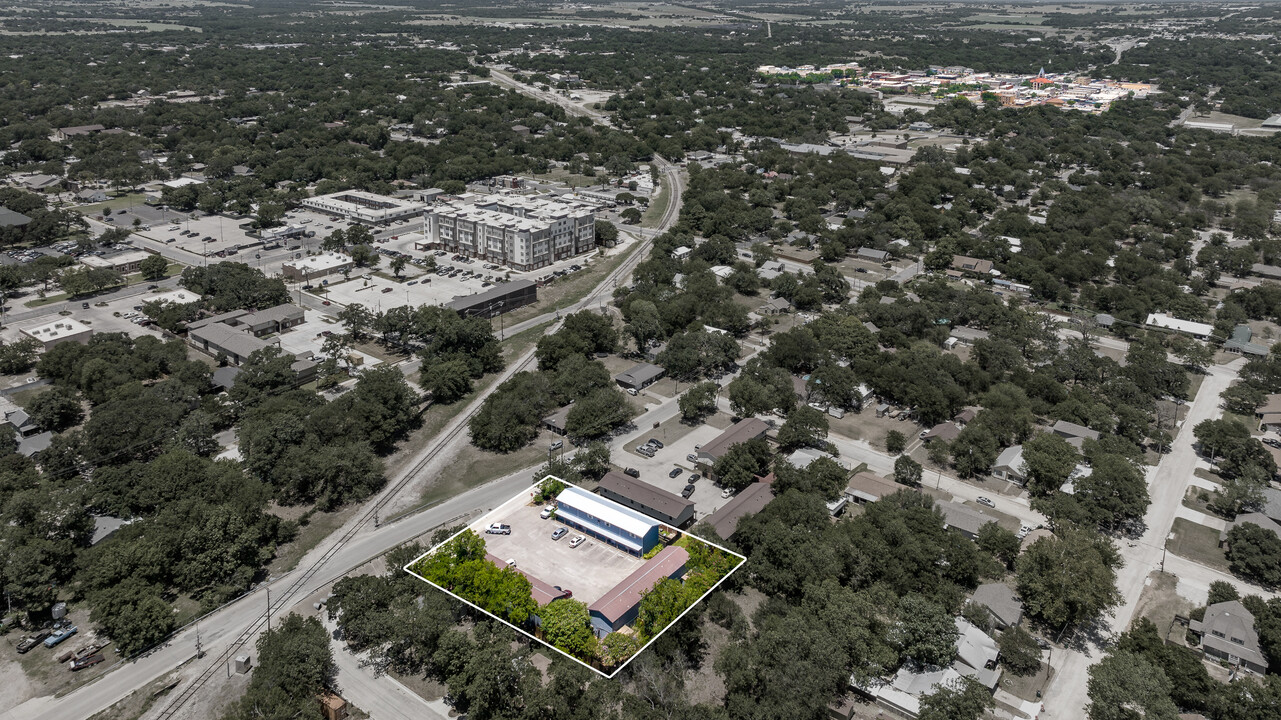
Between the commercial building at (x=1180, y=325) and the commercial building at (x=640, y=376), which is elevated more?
the commercial building at (x=1180, y=325)

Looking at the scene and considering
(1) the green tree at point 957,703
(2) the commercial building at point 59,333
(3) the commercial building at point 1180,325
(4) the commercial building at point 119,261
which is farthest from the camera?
(4) the commercial building at point 119,261

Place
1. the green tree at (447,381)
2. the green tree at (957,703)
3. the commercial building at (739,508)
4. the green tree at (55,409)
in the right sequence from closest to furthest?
the green tree at (957,703) < the commercial building at (739,508) < the green tree at (55,409) < the green tree at (447,381)

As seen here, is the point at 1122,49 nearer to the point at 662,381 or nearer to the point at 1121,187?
the point at 1121,187

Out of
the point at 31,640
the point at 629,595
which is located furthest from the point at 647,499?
the point at 31,640

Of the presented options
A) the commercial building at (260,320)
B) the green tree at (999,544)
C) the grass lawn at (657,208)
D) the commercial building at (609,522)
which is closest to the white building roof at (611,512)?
the commercial building at (609,522)

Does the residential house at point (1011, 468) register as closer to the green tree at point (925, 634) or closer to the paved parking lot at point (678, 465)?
the green tree at point (925, 634)

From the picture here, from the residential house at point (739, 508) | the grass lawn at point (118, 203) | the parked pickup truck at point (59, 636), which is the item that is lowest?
the parked pickup truck at point (59, 636)

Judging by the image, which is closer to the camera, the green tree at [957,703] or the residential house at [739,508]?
the green tree at [957,703]

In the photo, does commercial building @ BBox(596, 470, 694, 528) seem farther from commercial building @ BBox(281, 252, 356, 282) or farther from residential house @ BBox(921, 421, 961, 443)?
commercial building @ BBox(281, 252, 356, 282)
